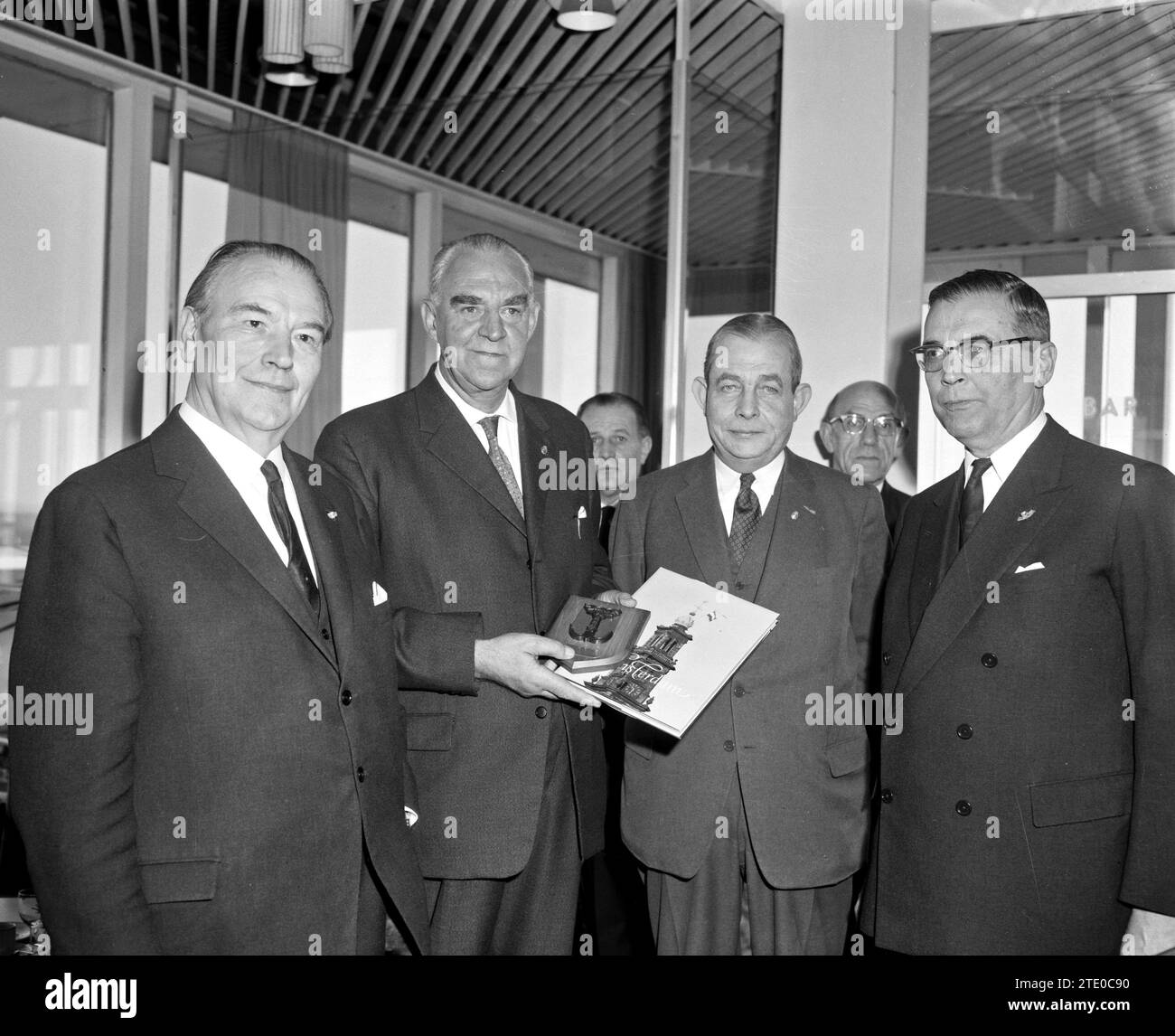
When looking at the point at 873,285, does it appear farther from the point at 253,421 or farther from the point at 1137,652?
the point at 253,421

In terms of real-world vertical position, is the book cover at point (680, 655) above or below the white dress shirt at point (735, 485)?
below

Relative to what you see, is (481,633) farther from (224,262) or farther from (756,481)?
(224,262)

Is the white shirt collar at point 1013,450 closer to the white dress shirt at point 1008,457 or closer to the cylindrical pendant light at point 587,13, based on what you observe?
the white dress shirt at point 1008,457

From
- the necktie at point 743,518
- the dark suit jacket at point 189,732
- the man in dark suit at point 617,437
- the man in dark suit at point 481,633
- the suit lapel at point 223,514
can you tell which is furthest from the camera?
the man in dark suit at point 617,437

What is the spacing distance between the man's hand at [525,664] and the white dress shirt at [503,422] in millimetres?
409

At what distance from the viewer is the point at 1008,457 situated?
256cm

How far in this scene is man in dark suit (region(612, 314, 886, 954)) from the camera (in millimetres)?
2777

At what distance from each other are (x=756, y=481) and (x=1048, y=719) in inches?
36.9

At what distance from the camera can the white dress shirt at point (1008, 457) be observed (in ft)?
8.38

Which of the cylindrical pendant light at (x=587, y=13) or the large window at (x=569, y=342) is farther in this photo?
the large window at (x=569, y=342)

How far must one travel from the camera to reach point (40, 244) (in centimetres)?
643

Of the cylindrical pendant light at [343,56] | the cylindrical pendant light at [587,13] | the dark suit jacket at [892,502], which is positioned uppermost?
the cylindrical pendant light at [587,13]

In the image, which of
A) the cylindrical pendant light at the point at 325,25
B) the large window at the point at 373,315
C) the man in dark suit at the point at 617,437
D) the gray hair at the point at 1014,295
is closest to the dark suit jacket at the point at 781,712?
the gray hair at the point at 1014,295
